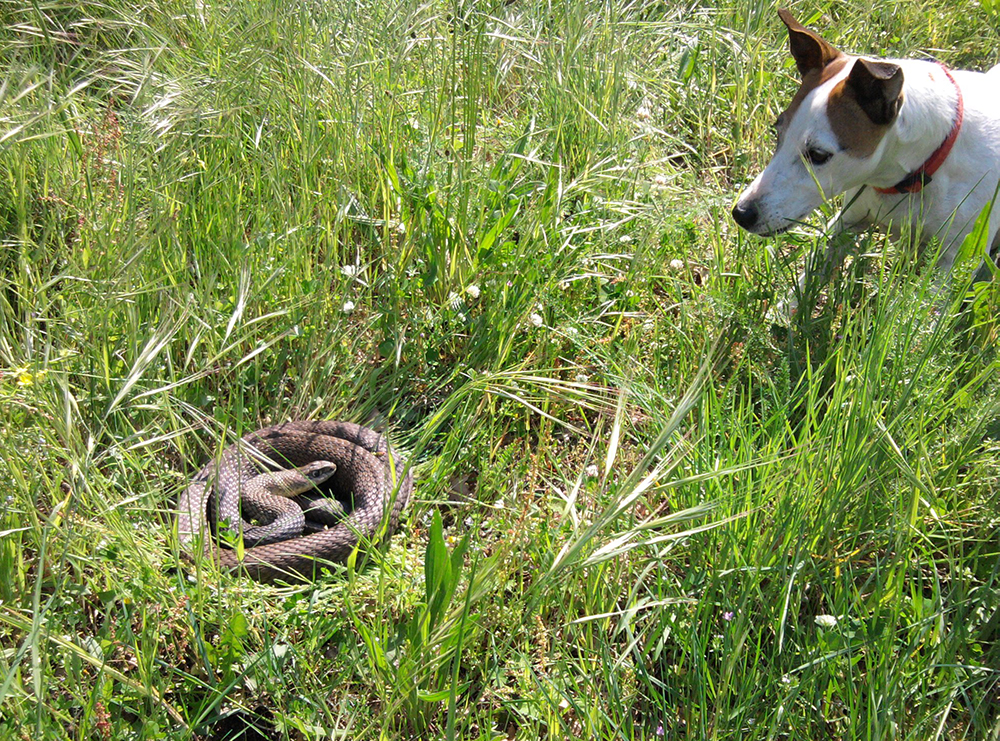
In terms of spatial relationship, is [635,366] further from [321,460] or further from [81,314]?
[81,314]

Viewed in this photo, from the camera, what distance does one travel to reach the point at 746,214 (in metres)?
2.79

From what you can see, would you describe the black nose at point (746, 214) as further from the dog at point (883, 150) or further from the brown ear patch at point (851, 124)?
the brown ear patch at point (851, 124)

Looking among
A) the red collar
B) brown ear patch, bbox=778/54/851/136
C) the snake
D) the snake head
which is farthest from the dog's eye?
the snake head

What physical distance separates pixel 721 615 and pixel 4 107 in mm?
2574

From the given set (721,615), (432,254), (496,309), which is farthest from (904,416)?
(432,254)

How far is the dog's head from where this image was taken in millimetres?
2568

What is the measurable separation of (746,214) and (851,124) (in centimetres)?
42

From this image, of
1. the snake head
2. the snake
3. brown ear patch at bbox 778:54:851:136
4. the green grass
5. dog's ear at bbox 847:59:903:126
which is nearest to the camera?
the green grass

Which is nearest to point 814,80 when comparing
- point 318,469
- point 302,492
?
point 318,469

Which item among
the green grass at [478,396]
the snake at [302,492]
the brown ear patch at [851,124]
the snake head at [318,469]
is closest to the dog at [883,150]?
the brown ear patch at [851,124]

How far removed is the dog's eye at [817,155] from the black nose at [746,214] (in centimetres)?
23

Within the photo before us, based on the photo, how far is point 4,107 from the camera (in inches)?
101

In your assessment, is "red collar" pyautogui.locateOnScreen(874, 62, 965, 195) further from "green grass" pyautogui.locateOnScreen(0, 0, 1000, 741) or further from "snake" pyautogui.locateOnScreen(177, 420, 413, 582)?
"snake" pyautogui.locateOnScreen(177, 420, 413, 582)

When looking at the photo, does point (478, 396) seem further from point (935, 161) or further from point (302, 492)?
point (935, 161)
